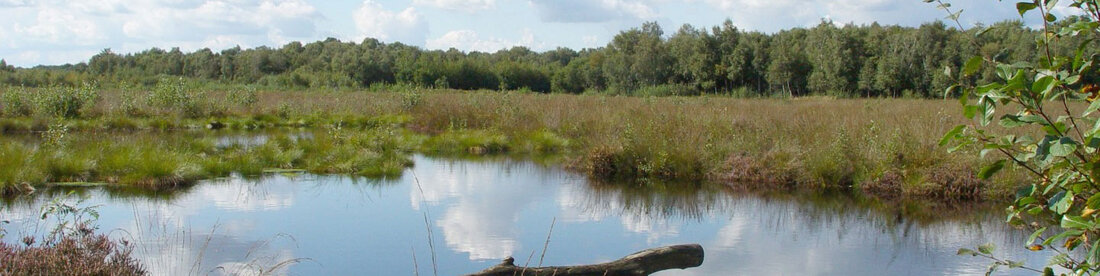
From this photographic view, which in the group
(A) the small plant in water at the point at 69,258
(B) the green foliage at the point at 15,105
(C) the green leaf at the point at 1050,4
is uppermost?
(C) the green leaf at the point at 1050,4

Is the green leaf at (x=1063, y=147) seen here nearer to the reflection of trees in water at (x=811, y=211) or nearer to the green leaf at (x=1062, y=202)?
the green leaf at (x=1062, y=202)

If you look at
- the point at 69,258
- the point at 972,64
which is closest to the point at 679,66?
the point at 69,258

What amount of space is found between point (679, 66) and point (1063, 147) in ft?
155

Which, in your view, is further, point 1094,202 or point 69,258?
point 69,258

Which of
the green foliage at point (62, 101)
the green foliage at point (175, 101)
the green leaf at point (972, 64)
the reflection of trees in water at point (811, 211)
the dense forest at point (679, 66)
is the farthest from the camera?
the dense forest at point (679, 66)

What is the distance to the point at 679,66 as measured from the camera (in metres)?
48.4

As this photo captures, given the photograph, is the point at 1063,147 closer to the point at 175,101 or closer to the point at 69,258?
the point at 69,258

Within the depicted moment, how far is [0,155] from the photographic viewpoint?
10.8m

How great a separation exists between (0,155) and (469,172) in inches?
256

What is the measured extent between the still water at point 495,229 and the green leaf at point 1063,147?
399 centimetres

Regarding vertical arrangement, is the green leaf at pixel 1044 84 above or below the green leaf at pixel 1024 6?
below

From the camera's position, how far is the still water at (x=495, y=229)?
6.94m

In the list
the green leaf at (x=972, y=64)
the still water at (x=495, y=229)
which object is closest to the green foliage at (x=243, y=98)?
the still water at (x=495, y=229)

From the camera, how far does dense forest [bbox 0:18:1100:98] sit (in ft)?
130
